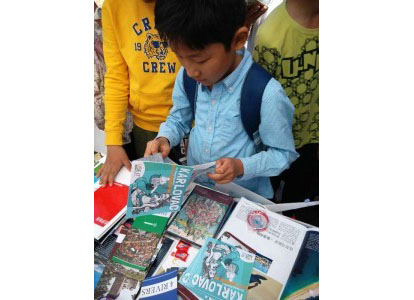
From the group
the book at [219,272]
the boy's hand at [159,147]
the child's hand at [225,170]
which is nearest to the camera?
the book at [219,272]

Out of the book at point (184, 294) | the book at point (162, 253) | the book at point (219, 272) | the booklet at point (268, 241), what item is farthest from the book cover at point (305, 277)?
the book at point (162, 253)

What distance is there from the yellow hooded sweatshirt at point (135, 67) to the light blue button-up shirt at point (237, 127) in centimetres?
11

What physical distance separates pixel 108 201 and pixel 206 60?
0.56 m

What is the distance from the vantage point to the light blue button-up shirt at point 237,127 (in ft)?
2.71

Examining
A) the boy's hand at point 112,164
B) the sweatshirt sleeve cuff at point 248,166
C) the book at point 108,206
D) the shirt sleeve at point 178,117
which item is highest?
the shirt sleeve at point 178,117

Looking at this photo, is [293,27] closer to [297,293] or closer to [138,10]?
[138,10]

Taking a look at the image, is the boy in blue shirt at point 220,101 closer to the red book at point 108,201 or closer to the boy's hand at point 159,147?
the boy's hand at point 159,147

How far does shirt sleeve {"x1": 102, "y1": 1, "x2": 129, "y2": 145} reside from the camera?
1059 millimetres

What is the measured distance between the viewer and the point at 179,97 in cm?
101

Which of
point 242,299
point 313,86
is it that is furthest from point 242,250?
point 313,86

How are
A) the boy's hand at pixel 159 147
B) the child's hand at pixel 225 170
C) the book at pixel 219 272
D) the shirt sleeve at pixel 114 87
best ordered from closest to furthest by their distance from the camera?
the book at pixel 219 272 → the child's hand at pixel 225 170 → the boy's hand at pixel 159 147 → the shirt sleeve at pixel 114 87

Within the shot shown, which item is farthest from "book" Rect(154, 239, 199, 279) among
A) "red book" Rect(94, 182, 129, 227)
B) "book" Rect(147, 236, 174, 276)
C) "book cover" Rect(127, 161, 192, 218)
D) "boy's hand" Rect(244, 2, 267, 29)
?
"boy's hand" Rect(244, 2, 267, 29)

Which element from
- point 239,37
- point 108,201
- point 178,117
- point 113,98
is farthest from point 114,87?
point 239,37

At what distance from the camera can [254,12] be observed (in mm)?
1088
